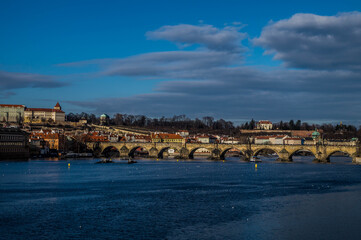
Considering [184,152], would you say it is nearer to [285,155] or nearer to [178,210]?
[285,155]

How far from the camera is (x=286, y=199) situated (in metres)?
38.4

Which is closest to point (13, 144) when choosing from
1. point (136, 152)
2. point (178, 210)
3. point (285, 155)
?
point (136, 152)

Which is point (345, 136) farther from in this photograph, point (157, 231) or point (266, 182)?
Answer: point (157, 231)

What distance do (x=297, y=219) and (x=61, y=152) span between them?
99625mm

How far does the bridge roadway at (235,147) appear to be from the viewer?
95.7m

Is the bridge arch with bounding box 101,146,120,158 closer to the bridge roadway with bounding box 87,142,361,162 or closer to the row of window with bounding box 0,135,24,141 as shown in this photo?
the bridge roadway with bounding box 87,142,361,162

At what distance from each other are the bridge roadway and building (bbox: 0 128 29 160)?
21642 mm

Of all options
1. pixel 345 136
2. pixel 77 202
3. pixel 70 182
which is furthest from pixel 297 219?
pixel 345 136

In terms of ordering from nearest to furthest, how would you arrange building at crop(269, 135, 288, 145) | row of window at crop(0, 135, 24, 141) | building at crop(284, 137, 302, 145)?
row of window at crop(0, 135, 24, 141) → building at crop(284, 137, 302, 145) → building at crop(269, 135, 288, 145)

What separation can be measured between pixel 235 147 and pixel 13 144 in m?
47.9

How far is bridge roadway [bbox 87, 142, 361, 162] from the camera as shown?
3767 inches

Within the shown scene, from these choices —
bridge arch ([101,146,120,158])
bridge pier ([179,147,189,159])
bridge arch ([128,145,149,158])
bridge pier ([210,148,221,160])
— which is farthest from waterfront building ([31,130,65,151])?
bridge pier ([210,148,221,160])

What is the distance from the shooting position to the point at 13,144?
102125 mm

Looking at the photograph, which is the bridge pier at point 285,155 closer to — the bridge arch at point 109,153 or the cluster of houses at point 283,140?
the bridge arch at point 109,153
